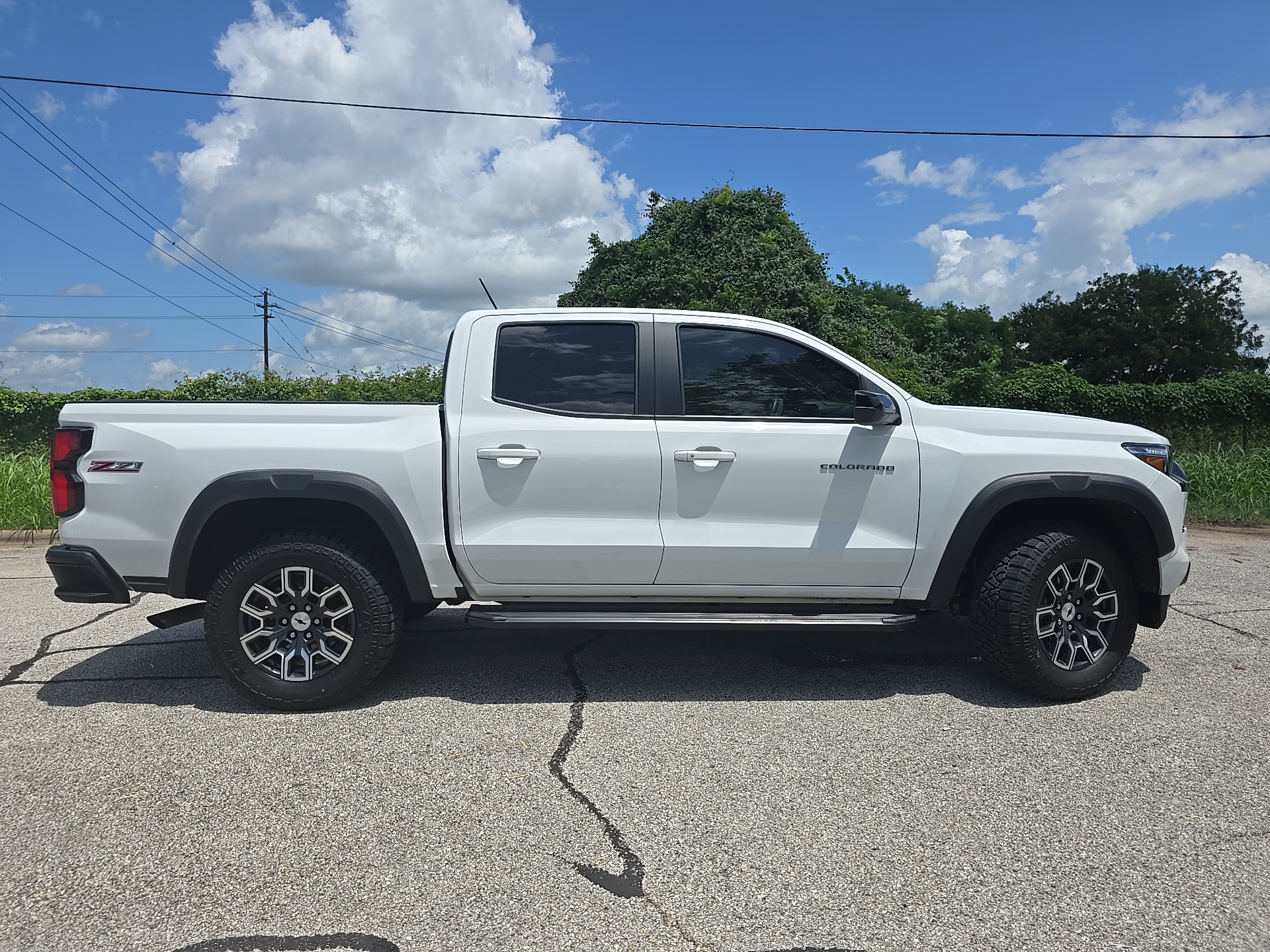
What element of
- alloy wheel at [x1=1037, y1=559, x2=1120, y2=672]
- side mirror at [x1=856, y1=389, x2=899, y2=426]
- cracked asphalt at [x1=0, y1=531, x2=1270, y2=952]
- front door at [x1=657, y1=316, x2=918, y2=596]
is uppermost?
side mirror at [x1=856, y1=389, x2=899, y2=426]

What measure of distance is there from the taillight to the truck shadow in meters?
1.06

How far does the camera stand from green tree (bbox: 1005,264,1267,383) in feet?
159

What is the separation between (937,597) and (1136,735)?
1.03 m

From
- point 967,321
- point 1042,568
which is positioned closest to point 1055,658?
point 1042,568

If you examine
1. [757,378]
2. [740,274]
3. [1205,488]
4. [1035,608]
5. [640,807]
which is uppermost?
[740,274]

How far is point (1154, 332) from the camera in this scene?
49.2 m

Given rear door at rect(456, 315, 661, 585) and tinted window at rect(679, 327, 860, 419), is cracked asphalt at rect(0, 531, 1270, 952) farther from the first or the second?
tinted window at rect(679, 327, 860, 419)

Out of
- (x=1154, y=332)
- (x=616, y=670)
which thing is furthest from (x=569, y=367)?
(x=1154, y=332)

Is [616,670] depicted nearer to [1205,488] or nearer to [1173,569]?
[1173,569]

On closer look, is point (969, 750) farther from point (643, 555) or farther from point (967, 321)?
point (967, 321)

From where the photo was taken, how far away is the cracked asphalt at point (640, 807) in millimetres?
2453

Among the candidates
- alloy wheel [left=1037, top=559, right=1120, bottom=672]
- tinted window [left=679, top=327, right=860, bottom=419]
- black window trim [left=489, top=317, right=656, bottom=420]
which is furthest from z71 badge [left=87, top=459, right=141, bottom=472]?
alloy wheel [left=1037, top=559, right=1120, bottom=672]

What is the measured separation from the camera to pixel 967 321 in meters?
44.0

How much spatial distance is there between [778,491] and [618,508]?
0.79 m
